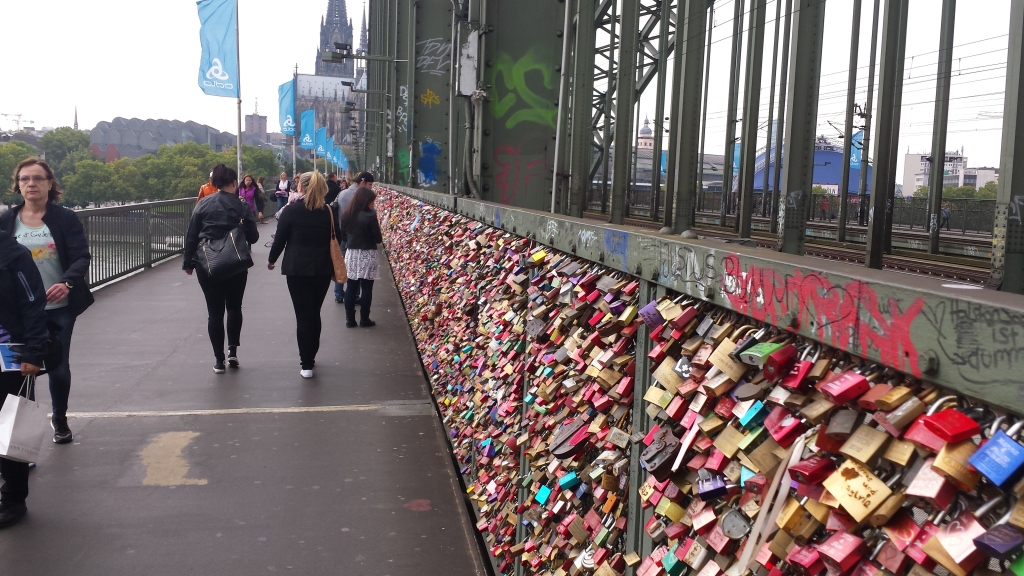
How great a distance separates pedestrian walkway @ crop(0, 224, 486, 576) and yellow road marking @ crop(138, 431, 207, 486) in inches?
Answer: 0.6

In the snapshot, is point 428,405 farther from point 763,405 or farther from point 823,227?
point 823,227

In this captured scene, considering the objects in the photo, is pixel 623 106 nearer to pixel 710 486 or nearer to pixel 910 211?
pixel 710 486

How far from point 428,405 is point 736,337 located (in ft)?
17.7

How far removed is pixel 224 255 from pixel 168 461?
9.39ft

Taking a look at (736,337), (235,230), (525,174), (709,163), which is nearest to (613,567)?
(736,337)

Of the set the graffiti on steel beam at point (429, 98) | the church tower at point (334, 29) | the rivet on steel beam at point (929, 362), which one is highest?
the church tower at point (334, 29)

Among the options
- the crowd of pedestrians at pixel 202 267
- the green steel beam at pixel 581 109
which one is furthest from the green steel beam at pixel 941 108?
the green steel beam at pixel 581 109

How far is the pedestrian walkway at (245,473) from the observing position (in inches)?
171

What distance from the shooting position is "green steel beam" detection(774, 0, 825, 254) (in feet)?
10.2

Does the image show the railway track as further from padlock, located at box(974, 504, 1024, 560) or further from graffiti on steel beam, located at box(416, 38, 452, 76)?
graffiti on steel beam, located at box(416, 38, 452, 76)

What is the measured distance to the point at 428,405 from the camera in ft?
23.5

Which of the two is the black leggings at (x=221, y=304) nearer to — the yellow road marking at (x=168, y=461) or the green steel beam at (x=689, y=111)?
the yellow road marking at (x=168, y=461)

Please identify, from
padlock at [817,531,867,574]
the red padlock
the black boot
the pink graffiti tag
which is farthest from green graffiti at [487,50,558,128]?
the red padlock

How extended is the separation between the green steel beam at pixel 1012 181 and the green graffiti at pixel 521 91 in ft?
29.6
